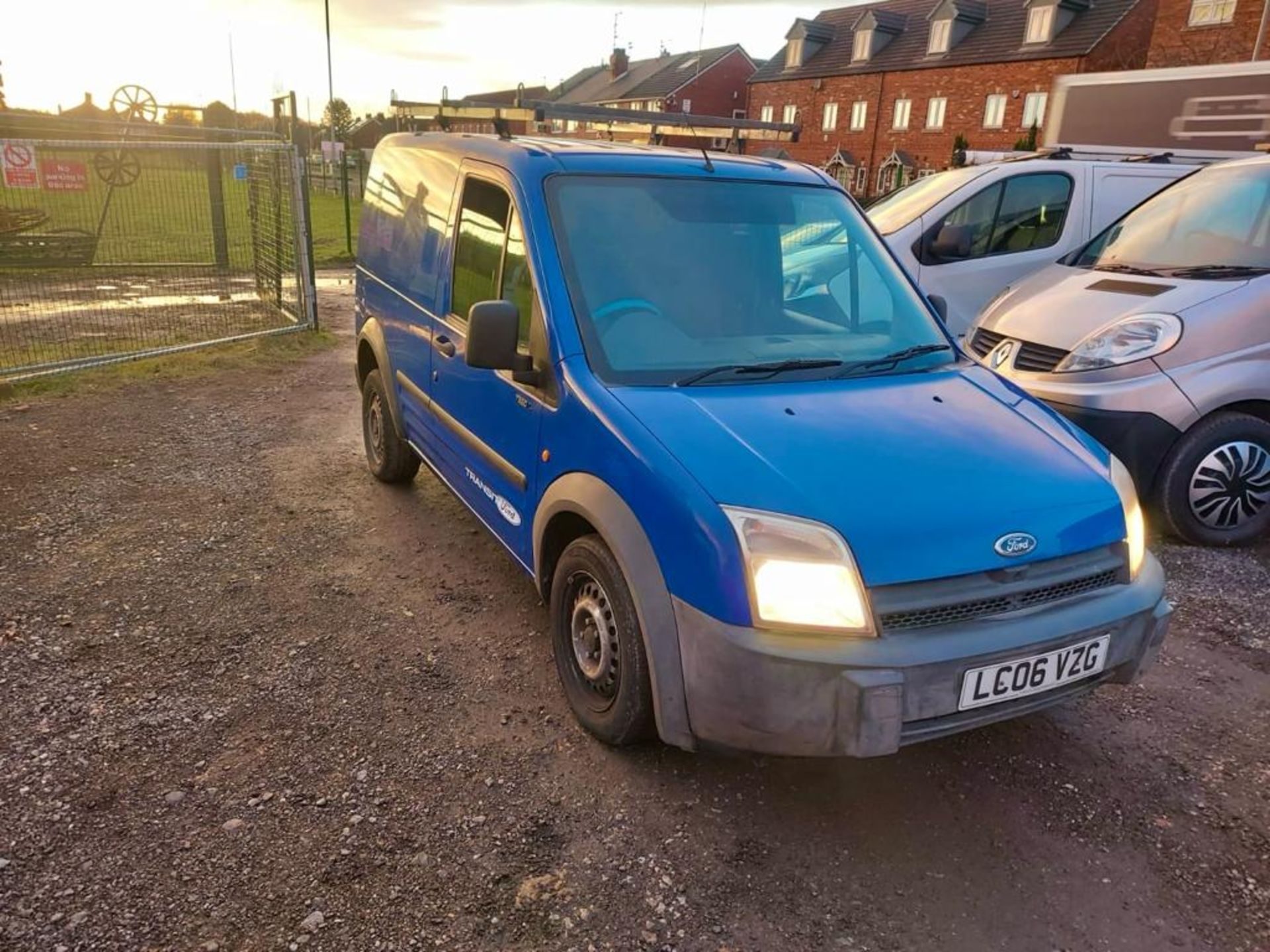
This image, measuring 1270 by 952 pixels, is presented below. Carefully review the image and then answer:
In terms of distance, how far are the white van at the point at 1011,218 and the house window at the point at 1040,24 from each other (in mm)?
31046

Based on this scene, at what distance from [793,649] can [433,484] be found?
369 centimetres

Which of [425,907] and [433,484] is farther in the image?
[433,484]

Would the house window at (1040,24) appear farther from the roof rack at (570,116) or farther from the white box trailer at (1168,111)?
the roof rack at (570,116)

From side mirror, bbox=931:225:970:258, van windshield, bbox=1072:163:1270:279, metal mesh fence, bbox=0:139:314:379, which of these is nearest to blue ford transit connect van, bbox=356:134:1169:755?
van windshield, bbox=1072:163:1270:279

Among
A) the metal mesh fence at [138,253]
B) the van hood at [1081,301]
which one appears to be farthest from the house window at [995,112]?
the van hood at [1081,301]

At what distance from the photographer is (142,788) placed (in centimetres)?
275

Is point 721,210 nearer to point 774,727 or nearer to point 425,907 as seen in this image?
point 774,727

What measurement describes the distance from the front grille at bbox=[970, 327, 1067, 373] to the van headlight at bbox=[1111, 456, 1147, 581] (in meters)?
2.15

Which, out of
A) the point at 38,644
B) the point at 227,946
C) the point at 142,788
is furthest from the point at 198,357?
the point at 227,946

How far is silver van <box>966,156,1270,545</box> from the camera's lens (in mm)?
4516

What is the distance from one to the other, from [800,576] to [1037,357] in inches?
131

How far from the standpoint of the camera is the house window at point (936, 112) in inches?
1426

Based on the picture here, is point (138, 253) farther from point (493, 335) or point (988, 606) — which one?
point (988, 606)

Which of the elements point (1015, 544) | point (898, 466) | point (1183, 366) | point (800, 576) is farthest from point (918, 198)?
point (800, 576)
